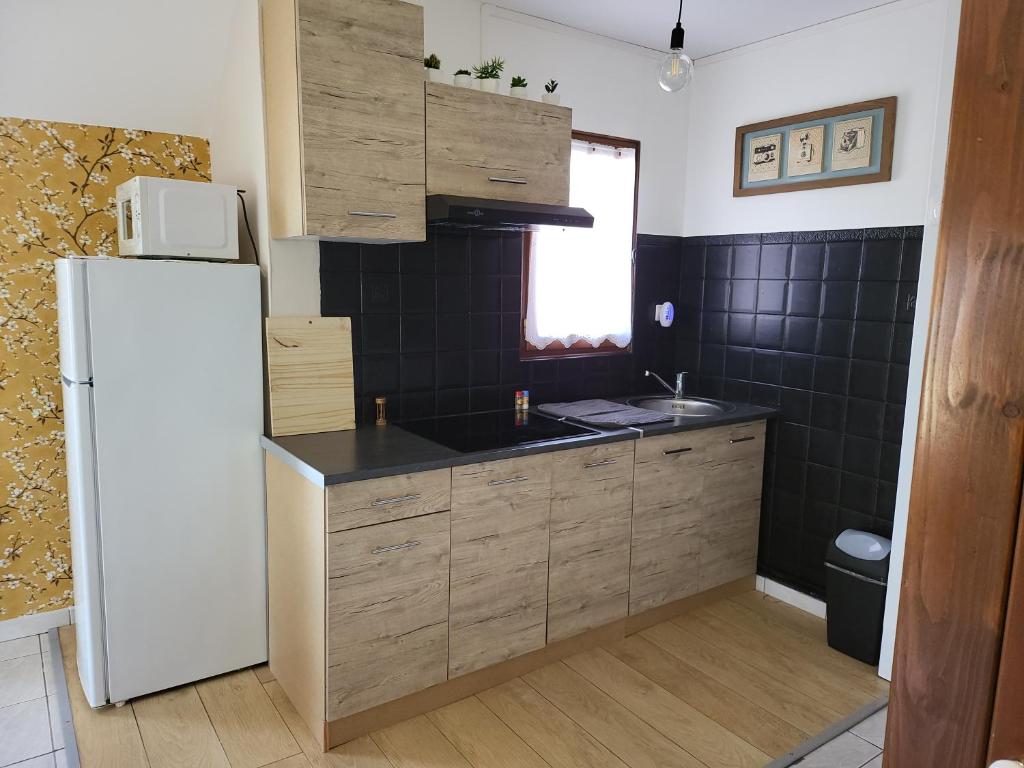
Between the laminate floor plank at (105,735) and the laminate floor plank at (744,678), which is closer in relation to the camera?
the laminate floor plank at (105,735)

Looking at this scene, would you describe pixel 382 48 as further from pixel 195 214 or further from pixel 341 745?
pixel 341 745

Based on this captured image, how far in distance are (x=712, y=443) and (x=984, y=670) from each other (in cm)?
245

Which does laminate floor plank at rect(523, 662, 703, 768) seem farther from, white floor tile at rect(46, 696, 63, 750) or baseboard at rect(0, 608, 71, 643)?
baseboard at rect(0, 608, 71, 643)

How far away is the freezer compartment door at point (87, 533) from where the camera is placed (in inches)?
86.2

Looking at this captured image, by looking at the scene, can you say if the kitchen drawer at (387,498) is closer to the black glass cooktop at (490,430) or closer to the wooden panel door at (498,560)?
the wooden panel door at (498,560)

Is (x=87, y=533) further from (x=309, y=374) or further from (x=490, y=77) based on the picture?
(x=490, y=77)

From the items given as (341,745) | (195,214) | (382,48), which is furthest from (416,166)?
(341,745)

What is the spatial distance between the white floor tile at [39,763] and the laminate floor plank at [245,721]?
448 millimetres

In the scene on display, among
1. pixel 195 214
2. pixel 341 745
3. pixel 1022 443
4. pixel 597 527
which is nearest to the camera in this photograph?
pixel 1022 443

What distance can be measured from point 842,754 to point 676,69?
7.21ft

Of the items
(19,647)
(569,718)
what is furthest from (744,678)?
(19,647)

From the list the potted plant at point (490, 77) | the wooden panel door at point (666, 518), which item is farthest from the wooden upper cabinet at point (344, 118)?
the wooden panel door at point (666, 518)

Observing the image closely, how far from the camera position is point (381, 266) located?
9.04ft

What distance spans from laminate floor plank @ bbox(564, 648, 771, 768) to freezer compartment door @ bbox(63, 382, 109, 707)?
1647 mm
